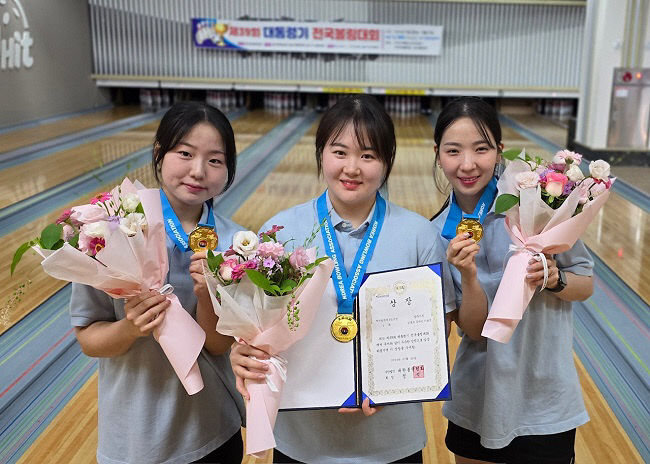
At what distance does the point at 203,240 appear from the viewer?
3.98ft

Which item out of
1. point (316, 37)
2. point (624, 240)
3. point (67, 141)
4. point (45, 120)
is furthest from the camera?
point (316, 37)

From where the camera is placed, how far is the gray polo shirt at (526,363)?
1.36 metres

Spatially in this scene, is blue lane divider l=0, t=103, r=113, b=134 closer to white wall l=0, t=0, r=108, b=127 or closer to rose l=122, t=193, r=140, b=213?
white wall l=0, t=0, r=108, b=127

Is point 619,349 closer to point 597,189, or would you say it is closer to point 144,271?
point 597,189

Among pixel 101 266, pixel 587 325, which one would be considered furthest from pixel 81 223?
pixel 587 325

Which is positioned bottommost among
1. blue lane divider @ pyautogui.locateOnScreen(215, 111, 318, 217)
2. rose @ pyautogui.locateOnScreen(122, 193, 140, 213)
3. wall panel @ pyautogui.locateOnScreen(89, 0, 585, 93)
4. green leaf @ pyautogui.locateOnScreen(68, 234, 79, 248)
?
blue lane divider @ pyautogui.locateOnScreen(215, 111, 318, 217)

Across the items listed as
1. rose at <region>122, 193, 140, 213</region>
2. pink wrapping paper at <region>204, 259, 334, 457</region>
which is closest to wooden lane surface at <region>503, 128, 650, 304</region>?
pink wrapping paper at <region>204, 259, 334, 457</region>

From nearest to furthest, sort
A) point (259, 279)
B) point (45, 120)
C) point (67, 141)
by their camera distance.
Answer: point (259, 279), point (67, 141), point (45, 120)

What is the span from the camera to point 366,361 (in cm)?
121

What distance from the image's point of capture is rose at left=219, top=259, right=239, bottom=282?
1049 millimetres

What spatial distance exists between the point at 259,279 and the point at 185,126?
1.52 ft

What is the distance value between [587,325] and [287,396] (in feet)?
7.37

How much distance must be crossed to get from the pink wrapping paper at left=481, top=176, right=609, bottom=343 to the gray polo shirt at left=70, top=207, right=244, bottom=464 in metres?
0.57

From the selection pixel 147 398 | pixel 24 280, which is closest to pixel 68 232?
pixel 147 398
